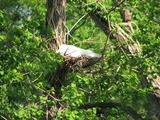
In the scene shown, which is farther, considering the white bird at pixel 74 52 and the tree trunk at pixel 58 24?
the tree trunk at pixel 58 24

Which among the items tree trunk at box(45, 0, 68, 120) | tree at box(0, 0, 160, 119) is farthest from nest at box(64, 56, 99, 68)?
tree trunk at box(45, 0, 68, 120)

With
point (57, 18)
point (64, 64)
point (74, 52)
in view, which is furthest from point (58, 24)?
point (74, 52)

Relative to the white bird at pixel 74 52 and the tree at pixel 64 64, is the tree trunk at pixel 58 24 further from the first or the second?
the white bird at pixel 74 52

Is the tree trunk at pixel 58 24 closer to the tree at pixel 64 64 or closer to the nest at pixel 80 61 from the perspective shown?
the tree at pixel 64 64

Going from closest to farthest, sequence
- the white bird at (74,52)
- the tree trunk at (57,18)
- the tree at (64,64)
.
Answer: the tree at (64,64) < the white bird at (74,52) < the tree trunk at (57,18)

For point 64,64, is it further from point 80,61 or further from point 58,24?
point 58,24

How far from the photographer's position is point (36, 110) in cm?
677

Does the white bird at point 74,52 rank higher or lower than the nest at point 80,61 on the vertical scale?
higher

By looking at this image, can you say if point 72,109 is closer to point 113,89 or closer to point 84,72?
point 84,72

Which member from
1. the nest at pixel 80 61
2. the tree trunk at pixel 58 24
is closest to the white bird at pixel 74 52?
the nest at pixel 80 61

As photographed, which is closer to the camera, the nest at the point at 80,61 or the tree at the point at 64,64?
the tree at the point at 64,64

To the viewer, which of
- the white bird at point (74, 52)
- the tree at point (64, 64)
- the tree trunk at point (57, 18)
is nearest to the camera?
the tree at point (64, 64)

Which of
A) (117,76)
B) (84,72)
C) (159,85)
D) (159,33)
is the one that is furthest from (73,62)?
(159,85)

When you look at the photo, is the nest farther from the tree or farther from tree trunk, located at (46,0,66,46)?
tree trunk, located at (46,0,66,46)
